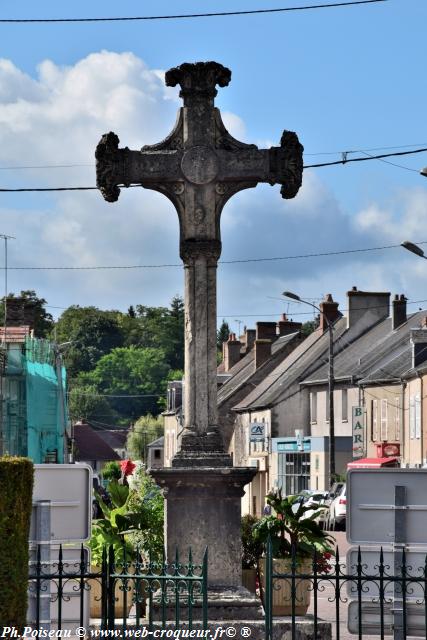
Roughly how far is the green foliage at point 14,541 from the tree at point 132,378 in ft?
487

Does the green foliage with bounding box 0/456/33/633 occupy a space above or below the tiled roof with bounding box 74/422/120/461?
below

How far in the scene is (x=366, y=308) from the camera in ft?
236

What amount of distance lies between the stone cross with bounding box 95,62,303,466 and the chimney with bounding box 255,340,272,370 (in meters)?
69.8

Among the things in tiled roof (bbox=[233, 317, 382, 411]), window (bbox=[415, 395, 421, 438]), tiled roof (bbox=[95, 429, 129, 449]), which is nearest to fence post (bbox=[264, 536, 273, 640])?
window (bbox=[415, 395, 421, 438])

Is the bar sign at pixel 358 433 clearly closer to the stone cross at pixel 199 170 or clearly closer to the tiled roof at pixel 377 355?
the tiled roof at pixel 377 355

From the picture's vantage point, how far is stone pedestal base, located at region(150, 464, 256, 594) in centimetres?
1338

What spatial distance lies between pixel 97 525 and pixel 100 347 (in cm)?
15064

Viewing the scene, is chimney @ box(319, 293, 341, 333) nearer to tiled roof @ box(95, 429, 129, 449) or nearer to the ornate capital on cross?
the ornate capital on cross

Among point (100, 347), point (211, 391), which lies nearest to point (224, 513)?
point (211, 391)

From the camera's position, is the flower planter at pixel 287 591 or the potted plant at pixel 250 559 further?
the potted plant at pixel 250 559

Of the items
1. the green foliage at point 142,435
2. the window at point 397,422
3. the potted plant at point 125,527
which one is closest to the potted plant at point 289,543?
the potted plant at point 125,527

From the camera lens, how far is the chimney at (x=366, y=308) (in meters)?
71.5

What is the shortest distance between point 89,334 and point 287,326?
80498 millimetres

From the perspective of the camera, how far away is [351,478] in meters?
10.8
